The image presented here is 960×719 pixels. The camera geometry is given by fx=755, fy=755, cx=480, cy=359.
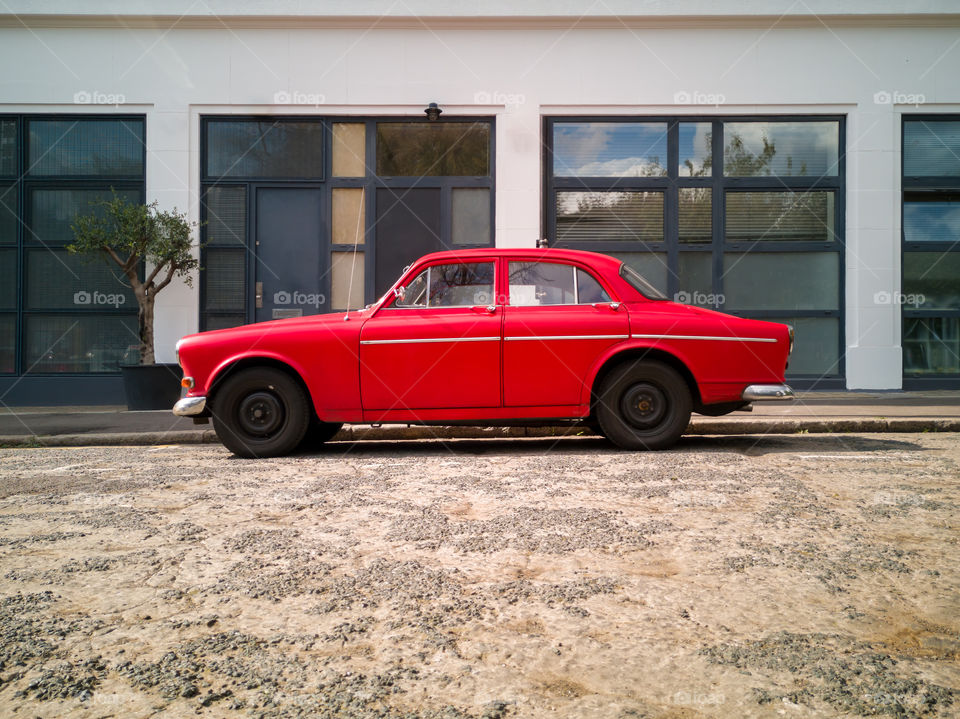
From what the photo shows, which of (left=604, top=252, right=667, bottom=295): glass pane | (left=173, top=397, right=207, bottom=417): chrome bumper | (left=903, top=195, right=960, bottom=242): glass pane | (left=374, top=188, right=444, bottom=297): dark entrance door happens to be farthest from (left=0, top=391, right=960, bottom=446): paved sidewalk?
(left=374, top=188, right=444, bottom=297): dark entrance door

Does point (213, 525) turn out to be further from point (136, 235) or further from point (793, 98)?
point (793, 98)

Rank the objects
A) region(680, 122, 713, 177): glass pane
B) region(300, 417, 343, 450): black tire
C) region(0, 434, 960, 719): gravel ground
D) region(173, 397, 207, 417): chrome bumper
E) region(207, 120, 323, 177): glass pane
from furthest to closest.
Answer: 1. region(680, 122, 713, 177): glass pane
2. region(207, 120, 323, 177): glass pane
3. region(300, 417, 343, 450): black tire
4. region(173, 397, 207, 417): chrome bumper
5. region(0, 434, 960, 719): gravel ground

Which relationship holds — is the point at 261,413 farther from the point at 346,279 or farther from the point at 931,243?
the point at 931,243

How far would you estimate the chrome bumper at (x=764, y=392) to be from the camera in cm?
611

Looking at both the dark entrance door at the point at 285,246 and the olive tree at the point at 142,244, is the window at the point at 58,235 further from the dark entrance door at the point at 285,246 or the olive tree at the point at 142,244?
the dark entrance door at the point at 285,246

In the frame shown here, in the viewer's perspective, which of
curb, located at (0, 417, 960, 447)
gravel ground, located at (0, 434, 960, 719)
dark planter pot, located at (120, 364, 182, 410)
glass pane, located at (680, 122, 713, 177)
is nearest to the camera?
gravel ground, located at (0, 434, 960, 719)

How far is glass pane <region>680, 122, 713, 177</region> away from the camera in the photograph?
1185 cm

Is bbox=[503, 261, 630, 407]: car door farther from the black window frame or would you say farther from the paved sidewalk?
the black window frame

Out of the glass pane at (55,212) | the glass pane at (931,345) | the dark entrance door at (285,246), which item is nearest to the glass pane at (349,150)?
the dark entrance door at (285,246)

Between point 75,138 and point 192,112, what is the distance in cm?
190

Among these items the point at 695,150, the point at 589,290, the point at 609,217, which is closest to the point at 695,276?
the point at 609,217

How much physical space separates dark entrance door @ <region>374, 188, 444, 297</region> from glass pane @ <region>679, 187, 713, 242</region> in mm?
3814

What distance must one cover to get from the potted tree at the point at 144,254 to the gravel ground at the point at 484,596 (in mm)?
5154

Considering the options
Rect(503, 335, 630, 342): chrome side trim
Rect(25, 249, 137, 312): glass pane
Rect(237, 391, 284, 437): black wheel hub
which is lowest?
Rect(237, 391, 284, 437): black wheel hub
